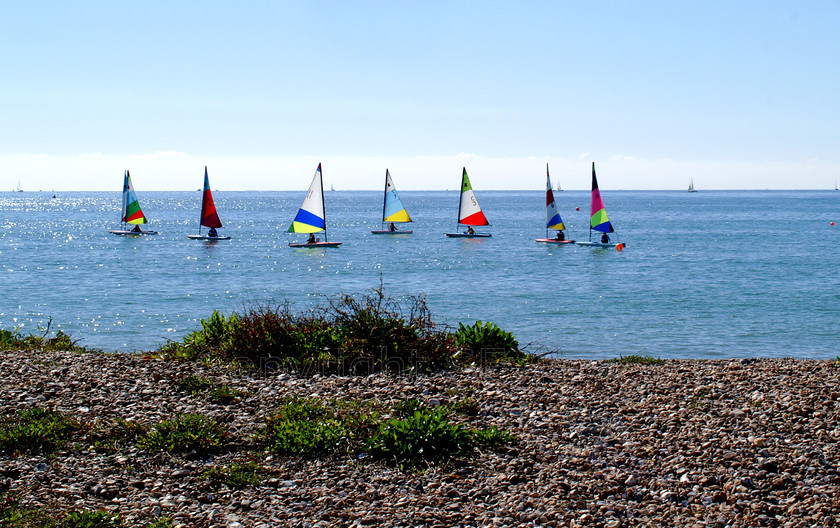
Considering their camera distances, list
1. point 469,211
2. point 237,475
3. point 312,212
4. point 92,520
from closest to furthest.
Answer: point 92,520
point 237,475
point 312,212
point 469,211

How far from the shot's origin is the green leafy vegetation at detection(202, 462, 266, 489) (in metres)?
7.30

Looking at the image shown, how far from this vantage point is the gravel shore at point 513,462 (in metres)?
6.61

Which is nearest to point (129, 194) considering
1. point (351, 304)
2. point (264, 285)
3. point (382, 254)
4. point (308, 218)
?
point (308, 218)

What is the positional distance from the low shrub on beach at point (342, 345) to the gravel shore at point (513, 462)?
2.37 ft

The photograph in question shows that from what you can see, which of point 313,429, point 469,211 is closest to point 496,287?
point 469,211

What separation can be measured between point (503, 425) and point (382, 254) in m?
51.9

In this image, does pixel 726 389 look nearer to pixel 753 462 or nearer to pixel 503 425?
pixel 753 462

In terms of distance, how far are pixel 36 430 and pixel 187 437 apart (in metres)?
1.80

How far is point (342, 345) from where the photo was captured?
12133 millimetres

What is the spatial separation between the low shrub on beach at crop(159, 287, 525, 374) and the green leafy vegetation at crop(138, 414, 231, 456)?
10.7 feet

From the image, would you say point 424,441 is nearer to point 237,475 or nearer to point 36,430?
point 237,475

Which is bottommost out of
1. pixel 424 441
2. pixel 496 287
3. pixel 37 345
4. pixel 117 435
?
pixel 496 287

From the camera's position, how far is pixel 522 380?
11.2 metres

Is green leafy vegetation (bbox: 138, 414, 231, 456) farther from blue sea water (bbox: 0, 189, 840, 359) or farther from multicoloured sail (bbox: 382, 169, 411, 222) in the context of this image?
multicoloured sail (bbox: 382, 169, 411, 222)
